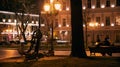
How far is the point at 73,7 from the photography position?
67.4 ft

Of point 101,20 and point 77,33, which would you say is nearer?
point 77,33

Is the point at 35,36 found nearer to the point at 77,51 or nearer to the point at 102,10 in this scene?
the point at 77,51

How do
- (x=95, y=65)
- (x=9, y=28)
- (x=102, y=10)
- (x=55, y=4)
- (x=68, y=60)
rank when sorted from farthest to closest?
(x=9, y=28) < (x=102, y=10) < (x=55, y=4) < (x=68, y=60) < (x=95, y=65)

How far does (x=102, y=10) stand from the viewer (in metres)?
64.6

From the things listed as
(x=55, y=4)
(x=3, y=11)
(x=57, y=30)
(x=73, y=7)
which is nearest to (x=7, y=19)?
(x=3, y=11)

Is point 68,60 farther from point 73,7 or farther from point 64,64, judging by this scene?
point 73,7

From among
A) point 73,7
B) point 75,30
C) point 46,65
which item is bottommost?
point 46,65

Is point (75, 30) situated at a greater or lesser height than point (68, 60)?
greater

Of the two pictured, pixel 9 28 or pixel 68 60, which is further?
pixel 9 28

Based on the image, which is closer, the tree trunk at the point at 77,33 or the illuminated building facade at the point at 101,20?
the tree trunk at the point at 77,33

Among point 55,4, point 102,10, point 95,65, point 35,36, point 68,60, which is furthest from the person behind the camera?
point 102,10

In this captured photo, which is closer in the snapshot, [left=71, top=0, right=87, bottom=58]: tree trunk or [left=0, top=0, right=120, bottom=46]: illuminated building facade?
[left=71, top=0, right=87, bottom=58]: tree trunk

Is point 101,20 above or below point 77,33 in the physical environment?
above

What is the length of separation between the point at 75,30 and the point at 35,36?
4450 mm
